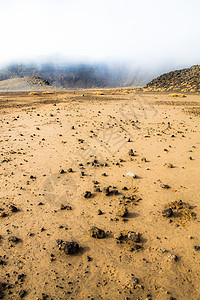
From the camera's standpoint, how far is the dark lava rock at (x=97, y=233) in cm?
350

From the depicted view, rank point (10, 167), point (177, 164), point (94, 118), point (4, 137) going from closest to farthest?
point (10, 167) < point (177, 164) < point (4, 137) < point (94, 118)

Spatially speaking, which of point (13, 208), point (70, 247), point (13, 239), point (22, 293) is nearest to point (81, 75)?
point (13, 208)

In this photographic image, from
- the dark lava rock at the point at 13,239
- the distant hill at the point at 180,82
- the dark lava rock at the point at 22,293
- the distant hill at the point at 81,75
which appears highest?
the distant hill at the point at 81,75

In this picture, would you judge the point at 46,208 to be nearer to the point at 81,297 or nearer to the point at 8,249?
the point at 8,249

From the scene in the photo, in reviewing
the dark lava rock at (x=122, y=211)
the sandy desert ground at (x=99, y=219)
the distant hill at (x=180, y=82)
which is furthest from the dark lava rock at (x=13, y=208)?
the distant hill at (x=180, y=82)

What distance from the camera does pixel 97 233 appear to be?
3498mm

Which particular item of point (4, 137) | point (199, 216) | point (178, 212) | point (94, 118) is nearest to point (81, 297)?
point (178, 212)

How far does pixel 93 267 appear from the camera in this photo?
3.01m

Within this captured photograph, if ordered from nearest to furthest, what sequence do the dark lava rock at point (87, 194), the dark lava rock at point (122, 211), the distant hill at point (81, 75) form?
the dark lava rock at point (122, 211), the dark lava rock at point (87, 194), the distant hill at point (81, 75)

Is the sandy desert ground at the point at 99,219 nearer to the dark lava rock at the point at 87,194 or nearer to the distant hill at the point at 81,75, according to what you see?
the dark lava rock at the point at 87,194

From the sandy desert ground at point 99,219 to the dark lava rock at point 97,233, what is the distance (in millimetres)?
17

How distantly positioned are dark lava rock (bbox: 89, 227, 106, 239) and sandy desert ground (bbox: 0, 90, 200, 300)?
2cm

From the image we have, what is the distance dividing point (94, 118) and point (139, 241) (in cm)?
911

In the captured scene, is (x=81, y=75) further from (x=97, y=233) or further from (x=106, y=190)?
(x=97, y=233)
